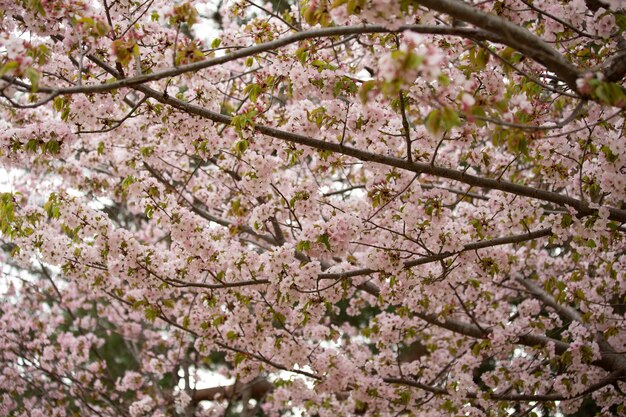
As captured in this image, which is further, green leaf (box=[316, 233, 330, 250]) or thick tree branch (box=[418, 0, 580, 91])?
green leaf (box=[316, 233, 330, 250])

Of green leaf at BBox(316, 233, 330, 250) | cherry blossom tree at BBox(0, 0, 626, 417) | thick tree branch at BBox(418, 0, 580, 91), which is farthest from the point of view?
green leaf at BBox(316, 233, 330, 250)

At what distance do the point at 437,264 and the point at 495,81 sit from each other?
1.78m

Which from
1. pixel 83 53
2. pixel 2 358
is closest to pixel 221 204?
pixel 83 53

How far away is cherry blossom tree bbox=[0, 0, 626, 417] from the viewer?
281 centimetres

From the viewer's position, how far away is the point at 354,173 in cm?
673

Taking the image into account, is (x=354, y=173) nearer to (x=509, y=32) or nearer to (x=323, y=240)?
(x=323, y=240)

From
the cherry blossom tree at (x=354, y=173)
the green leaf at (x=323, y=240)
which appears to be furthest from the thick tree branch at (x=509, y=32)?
the green leaf at (x=323, y=240)

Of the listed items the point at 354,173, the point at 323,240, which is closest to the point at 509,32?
the point at 323,240

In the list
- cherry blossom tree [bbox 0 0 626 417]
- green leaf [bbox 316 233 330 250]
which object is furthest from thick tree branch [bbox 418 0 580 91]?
green leaf [bbox 316 233 330 250]

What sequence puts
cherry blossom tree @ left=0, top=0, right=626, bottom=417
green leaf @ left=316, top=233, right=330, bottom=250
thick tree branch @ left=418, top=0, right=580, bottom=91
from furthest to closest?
green leaf @ left=316, top=233, right=330, bottom=250 < cherry blossom tree @ left=0, top=0, right=626, bottom=417 < thick tree branch @ left=418, top=0, right=580, bottom=91

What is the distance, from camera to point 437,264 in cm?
494

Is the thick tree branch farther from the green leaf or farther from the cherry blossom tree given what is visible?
the green leaf

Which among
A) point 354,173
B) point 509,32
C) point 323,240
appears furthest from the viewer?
point 354,173

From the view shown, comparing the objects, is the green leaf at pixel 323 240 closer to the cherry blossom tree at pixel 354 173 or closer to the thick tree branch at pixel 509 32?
the cherry blossom tree at pixel 354 173
